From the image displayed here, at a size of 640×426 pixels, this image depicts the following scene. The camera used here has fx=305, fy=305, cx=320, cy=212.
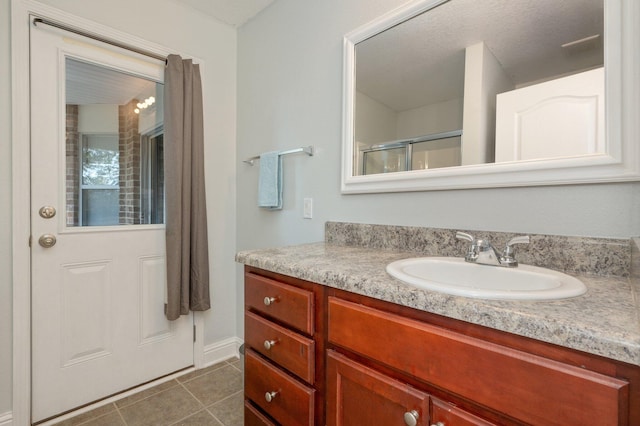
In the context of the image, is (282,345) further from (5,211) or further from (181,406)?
(5,211)

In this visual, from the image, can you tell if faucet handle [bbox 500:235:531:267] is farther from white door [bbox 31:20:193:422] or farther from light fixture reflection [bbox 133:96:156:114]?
light fixture reflection [bbox 133:96:156:114]

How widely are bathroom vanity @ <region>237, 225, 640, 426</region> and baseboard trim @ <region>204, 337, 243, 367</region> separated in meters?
1.10

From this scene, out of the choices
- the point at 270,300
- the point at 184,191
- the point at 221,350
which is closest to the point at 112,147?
the point at 184,191

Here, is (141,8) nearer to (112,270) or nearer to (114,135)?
(114,135)

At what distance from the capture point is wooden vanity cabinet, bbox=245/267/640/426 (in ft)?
1.62

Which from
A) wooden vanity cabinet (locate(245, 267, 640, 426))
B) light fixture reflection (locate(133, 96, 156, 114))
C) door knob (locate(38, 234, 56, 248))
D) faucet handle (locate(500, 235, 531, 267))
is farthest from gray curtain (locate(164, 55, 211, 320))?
faucet handle (locate(500, 235, 531, 267))

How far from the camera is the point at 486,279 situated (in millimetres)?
954

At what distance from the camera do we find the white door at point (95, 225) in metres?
1.53

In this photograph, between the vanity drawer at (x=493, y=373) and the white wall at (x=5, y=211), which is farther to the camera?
the white wall at (x=5, y=211)

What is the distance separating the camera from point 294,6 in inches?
72.1

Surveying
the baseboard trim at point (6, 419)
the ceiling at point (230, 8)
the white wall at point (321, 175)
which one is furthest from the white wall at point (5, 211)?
the white wall at point (321, 175)

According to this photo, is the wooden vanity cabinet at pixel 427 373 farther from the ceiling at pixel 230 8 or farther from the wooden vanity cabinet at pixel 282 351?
the ceiling at pixel 230 8

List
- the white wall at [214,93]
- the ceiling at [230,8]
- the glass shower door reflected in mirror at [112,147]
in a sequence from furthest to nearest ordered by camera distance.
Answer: the ceiling at [230,8] → the white wall at [214,93] → the glass shower door reflected in mirror at [112,147]

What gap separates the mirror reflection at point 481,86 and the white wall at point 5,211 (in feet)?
5.38
